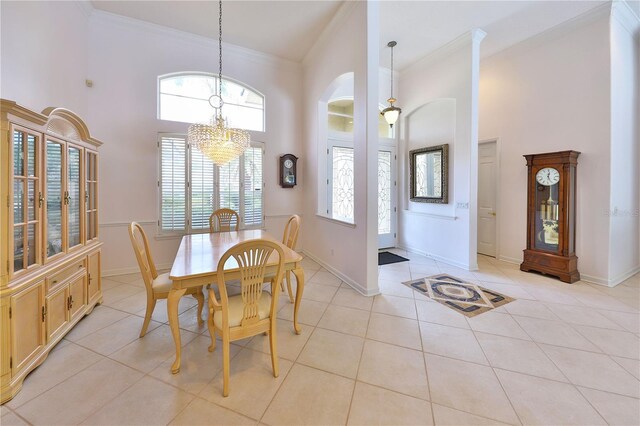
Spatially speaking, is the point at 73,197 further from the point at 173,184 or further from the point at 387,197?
the point at 387,197

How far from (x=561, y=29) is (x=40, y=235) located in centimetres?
662

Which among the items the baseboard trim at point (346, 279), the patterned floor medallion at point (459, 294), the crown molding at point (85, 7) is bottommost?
the patterned floor medallion at point (459, 294)

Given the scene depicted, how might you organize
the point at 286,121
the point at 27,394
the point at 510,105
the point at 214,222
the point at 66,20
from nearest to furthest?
the point at 27,394 → the point at 66,20 → the point at 214,222 → the point at 510,105 → the point at 286,121

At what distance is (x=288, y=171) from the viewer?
4699 millimetres

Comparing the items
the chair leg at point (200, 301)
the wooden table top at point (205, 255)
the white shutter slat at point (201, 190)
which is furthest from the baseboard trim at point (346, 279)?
the white shutter slat at point (201, 190)

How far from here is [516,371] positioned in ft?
5.76

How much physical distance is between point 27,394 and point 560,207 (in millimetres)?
5834

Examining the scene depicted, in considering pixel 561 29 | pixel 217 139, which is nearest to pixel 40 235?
pixel 217 139

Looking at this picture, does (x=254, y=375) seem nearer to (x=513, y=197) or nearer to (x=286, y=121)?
(x=286, y=121)

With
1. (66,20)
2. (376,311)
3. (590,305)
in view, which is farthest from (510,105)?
(66,20)

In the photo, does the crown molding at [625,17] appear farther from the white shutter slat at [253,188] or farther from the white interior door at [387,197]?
the white shutter slat at [253,188]

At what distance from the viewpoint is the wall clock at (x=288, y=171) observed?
4641mm

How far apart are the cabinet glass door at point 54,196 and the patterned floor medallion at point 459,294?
12.3 ft

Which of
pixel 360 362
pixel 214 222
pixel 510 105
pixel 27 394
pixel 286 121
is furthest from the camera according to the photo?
pixel 286 121
